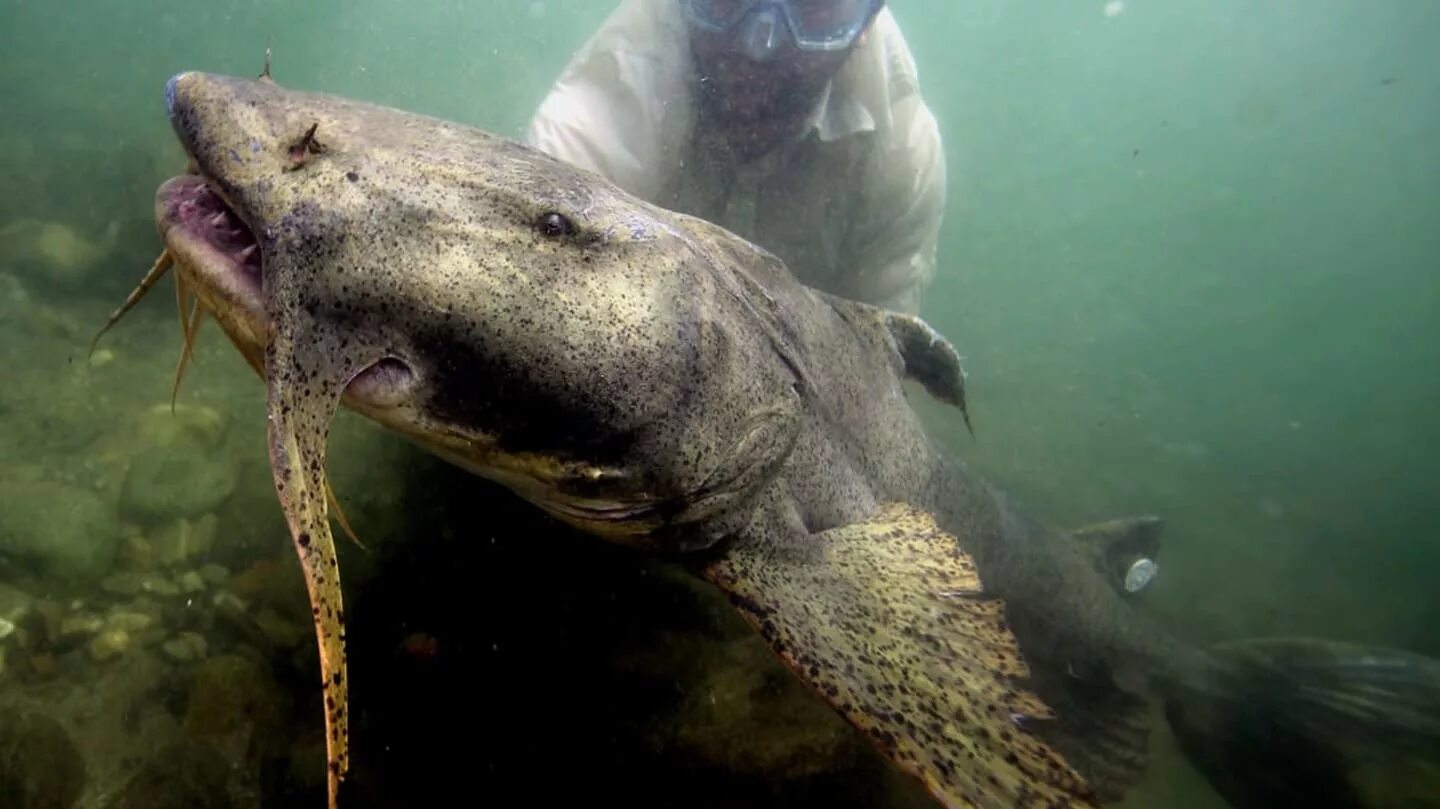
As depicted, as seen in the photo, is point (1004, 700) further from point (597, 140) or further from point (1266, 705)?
point (1266, 705)

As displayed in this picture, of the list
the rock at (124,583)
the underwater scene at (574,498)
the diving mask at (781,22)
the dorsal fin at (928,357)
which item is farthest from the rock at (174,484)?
the diving mask at (781,22)

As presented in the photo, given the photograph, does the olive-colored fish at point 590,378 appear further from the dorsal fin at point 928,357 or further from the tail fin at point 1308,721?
the tail fin at point 1308,721

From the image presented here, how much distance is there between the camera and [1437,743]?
199 inches

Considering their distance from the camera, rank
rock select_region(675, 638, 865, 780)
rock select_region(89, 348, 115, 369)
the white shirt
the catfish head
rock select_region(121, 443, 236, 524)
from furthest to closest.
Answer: the white shirt
rock select_region(89, 348, 115, 369)
rock select_region(121, 443, 236, 524)
rock select_region(675, 638, 865, 780)
the catfish head

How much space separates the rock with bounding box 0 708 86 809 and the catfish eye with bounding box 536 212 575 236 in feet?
6.56

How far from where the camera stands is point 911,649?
1.91 meters

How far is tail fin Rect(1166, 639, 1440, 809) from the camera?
5152 millimetres

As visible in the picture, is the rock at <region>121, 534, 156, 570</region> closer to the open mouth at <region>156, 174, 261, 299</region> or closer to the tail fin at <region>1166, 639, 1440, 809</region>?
the open mouth at <region>156, 174, 261, 299</region>

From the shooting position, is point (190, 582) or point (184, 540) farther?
point (184, 540)

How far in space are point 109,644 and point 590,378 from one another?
197 cm

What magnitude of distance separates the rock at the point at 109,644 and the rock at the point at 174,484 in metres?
0.59

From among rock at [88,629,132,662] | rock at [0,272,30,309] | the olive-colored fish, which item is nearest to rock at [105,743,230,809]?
rock at [88,629,132,662]

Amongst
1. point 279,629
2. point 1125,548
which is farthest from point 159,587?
point 1125,548

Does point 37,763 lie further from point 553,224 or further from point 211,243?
point 553,224
